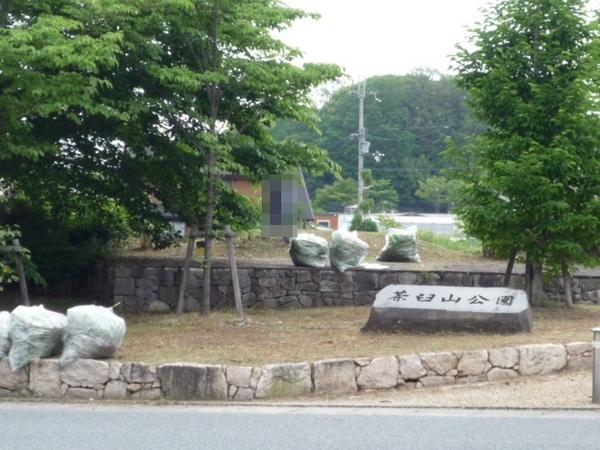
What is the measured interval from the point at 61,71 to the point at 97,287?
21.7 feet

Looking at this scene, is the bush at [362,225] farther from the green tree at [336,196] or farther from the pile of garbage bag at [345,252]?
the green tree at [336,196]

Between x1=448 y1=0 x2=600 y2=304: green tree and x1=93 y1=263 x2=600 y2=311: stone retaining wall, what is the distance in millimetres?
1762

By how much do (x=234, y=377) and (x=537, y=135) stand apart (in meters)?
7.89

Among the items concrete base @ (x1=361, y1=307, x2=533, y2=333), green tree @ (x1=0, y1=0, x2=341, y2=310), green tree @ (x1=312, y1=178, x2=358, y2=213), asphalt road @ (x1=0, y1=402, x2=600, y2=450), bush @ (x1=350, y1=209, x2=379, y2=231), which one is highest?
green tree @ (x1=0, y1=0, x2=341, y2=310)

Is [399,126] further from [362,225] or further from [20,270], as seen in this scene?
[20,270]

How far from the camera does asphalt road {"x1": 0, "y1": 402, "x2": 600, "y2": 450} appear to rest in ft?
25.9

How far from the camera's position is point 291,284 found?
57.9 ft

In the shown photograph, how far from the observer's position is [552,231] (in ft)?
49.6

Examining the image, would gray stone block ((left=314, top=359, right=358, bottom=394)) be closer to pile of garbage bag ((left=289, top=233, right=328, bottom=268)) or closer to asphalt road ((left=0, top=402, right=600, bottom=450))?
asphalt road ((left=0, top=402, right=600, bottom=450))

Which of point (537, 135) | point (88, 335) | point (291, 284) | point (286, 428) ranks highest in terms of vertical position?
point (537, 135)

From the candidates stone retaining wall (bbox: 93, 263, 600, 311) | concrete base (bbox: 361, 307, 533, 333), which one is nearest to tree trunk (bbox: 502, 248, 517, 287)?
stone retaining wall (bbox: 93, 263, 600, 311)

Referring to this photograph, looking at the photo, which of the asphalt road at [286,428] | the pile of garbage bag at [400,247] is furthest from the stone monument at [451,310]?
the pile of garbage bag at [400,247]

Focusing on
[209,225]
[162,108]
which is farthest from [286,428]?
[162,108]

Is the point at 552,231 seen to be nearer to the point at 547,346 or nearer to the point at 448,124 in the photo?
the point at 547,346
